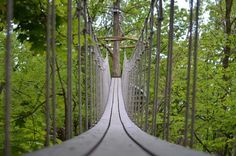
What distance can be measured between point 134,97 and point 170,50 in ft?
18.6

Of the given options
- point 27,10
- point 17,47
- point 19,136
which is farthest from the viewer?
point 17,47

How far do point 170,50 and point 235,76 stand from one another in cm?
607

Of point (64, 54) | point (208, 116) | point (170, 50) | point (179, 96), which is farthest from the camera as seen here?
point (179, 96)

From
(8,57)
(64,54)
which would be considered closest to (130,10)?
(64,54)

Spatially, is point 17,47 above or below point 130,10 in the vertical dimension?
below

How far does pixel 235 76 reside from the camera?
841cm

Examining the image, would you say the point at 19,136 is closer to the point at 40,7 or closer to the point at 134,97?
the point at 40,7

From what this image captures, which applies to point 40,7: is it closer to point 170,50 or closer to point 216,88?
point 170,50

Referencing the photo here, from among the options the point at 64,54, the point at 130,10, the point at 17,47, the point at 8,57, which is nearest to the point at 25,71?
the point at 17,47

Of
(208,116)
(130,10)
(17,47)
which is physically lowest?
(208,116)

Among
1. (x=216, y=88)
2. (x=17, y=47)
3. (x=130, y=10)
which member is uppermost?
(x=130, y=10)

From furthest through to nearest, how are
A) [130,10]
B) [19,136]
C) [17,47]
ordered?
[130,10], [17,47], [19,136]

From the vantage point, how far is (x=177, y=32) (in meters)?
11.1

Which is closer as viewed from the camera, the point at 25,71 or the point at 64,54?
the point at 64,54
